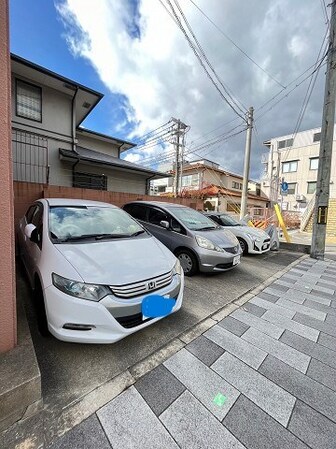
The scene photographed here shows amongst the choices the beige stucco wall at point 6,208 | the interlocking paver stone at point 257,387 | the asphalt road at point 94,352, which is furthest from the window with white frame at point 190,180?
the beige stucco wall at point 6,208

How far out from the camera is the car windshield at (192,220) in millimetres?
4375

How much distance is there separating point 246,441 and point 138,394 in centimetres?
76

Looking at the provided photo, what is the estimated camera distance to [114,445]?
1256mm

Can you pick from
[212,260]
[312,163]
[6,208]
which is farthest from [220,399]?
[312,163]

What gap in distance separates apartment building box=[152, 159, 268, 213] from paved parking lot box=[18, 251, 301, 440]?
17.1 meters

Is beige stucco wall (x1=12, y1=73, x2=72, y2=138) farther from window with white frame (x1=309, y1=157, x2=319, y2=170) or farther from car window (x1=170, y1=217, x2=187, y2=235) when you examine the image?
window with white frame (x1=309, y1=157, x2=319, y2=170)

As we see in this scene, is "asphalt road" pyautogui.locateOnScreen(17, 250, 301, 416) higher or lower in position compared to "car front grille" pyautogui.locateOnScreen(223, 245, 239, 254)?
lower

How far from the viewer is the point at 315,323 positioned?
274 centimetres

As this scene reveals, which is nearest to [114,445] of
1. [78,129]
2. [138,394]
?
[138,394]

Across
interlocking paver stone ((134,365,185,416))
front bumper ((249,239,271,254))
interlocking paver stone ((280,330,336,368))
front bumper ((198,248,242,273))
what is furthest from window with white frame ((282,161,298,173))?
interlocking paver stone ((134,365,185,416))

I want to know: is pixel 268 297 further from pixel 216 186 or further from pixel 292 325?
pixel 216 186

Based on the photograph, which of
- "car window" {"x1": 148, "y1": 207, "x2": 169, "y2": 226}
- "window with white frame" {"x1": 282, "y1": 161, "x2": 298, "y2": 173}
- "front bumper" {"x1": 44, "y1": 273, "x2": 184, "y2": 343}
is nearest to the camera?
"front bumper" {"x1": 44, "y1": 273, "x2": 184, "y2": 343}

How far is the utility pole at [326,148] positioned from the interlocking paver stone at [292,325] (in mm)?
4792

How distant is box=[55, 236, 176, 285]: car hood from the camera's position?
1884 mm
